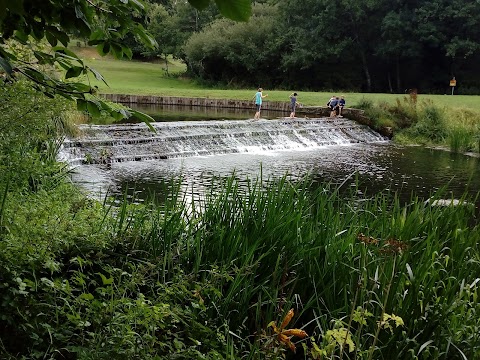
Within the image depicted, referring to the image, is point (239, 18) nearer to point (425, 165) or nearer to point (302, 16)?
point (425, 165)

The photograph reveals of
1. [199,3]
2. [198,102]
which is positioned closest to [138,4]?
[199,3]

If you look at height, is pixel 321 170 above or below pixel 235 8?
below

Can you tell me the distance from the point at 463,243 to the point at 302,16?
37261 millimetres

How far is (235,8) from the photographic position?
1209 millimetres

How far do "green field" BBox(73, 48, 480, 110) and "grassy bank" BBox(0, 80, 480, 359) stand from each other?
51.0 feet

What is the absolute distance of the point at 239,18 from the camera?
1260mm

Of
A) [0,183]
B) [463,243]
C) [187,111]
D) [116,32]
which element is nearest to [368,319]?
[463,243]

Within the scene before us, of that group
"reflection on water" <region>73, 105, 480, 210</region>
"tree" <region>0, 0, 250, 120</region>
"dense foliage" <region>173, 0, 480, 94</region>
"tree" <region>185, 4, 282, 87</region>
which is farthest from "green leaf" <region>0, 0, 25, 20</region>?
"tree" <region>185, 4, 282, 87</region>

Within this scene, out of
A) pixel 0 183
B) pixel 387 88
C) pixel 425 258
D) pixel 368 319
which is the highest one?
pixel 387 88

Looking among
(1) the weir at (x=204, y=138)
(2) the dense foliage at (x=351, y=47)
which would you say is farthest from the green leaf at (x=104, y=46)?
(2) the dense foliage at (x=351, y=47)

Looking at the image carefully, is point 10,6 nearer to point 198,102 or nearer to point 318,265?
point 318,265

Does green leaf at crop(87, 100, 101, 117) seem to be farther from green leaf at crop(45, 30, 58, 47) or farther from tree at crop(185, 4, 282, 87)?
tree at crop(185, 4, 282, 87)

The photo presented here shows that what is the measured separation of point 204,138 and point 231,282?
1147 centimetres

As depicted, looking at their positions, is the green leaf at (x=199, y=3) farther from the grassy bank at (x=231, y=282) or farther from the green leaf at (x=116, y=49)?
the grassy bank at (x=231, y=282)
